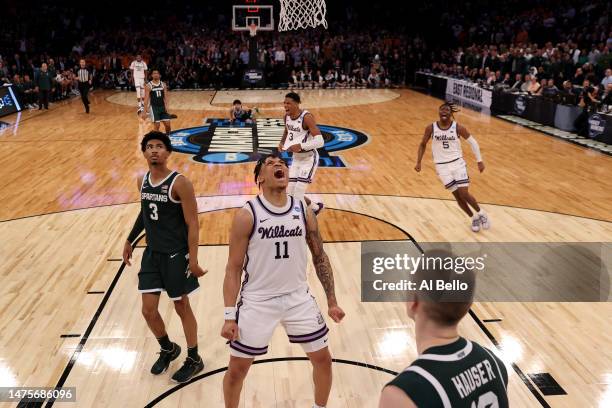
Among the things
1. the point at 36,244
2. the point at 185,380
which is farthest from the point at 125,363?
the point at 36,244

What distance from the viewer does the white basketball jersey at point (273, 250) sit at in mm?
3652

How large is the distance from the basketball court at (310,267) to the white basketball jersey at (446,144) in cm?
102

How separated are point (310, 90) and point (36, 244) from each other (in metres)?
19.8

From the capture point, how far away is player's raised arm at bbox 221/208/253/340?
142 inches

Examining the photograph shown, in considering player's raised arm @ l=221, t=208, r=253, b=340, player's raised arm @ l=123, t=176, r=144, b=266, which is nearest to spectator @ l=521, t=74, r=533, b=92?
player's raised arm @ l=123, t=176, r=144, b=266

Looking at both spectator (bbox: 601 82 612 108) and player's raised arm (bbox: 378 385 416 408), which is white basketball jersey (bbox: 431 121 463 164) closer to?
player's raised arm (bbox: 378 385 416 408)

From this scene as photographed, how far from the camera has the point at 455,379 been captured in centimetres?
199

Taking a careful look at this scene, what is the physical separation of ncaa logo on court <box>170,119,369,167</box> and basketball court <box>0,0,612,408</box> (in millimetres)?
116

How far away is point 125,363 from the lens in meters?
4.92

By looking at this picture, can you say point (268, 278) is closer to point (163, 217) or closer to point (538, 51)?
point (163, 217)

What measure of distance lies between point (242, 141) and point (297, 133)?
7.20 metres

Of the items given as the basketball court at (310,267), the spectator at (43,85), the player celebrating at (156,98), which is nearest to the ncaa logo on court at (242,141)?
the basketball court at (310,267)

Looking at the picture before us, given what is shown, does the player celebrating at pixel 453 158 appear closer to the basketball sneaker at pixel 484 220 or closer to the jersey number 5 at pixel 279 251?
the basketball sneaker at pixel 484 220

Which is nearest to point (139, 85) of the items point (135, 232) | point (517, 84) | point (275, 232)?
point (517, 84)
